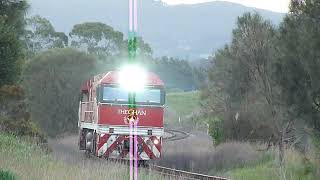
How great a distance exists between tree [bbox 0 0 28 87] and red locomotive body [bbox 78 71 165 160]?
342cm

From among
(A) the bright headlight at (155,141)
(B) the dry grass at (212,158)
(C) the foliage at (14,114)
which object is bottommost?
(B) the dry grass at (212,158)

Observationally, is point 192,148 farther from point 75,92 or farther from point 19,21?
point 75,92

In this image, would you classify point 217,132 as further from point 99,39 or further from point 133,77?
point 99,39

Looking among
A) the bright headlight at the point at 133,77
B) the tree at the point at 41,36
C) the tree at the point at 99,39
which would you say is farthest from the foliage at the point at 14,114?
the tree at the point at 99,39

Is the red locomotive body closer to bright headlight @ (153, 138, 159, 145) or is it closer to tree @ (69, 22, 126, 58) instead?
bright headlight @ (153, 138, 159, 145)

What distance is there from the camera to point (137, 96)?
22.8 metres

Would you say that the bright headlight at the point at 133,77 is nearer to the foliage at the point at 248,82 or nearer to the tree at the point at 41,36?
the foliage at the point at 248,82

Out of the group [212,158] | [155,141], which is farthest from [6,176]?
[212,158]

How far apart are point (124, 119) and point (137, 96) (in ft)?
3.22

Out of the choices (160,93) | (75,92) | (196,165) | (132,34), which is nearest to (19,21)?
(160,93)

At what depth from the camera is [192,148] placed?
29.6 m

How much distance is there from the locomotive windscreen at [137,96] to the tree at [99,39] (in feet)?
147

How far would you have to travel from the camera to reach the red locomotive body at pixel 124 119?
2269 centimetres

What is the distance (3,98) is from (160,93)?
222 inches
